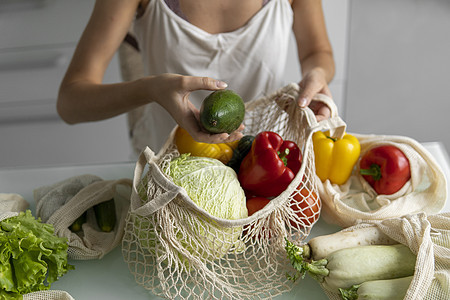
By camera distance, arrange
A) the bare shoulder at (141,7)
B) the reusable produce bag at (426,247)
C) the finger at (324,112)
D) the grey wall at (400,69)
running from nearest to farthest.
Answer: the reusable produce bag at (426,247), the finger at (324,112), the bare shoulder at (141,7), the grey wall at (400,69)

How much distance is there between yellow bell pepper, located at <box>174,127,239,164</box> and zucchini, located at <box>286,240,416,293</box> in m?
0.24

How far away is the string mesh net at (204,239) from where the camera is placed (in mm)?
667

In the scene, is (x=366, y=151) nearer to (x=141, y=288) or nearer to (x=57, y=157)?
(x=141, y=288)

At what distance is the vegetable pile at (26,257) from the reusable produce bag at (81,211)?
0.06 metres

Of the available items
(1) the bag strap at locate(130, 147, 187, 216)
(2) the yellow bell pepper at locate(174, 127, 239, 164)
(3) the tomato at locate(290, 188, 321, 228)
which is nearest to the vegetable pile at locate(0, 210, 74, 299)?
(1) the bag strap at locate(130, 147, 187, 216)

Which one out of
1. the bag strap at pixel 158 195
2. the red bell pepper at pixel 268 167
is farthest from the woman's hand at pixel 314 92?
the bag strap at pixel 158 195

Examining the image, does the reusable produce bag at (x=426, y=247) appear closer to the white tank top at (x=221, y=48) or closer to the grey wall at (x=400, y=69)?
the white tank top at (x=221, y=48)

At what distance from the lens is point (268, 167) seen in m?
0.76

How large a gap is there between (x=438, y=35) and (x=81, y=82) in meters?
1.98

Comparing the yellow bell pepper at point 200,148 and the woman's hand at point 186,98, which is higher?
the woman's hand at point 186,98

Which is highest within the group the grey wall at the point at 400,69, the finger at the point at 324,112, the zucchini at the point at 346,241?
the finger at the point at 324,112

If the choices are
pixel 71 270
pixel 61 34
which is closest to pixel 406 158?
pixel 71 270

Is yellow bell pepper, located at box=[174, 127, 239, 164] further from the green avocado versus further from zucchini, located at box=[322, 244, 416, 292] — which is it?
zucchini, located at box=[322, 244, 416, 292]

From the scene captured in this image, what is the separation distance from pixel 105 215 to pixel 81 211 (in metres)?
0.04
